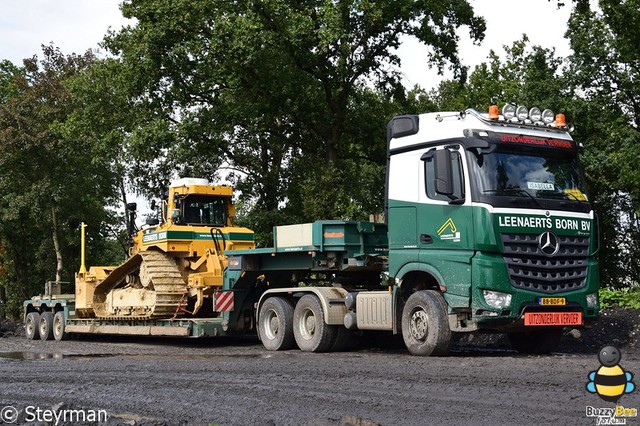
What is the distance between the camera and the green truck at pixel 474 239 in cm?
1364

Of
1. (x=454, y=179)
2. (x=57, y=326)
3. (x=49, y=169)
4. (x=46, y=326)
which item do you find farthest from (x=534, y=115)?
(x=49, y=169)

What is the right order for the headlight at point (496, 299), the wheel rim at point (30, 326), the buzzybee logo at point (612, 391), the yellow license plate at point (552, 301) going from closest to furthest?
the buzzybee logo at point (612, 391), the headlight at point (496, 299), the yellow license plate at point (552, 301), the wheel rim at point (30, 326)

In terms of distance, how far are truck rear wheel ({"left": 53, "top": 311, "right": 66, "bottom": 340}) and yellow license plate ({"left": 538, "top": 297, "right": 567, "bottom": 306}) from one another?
1613cm

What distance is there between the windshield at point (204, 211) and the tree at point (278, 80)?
7.85 metres

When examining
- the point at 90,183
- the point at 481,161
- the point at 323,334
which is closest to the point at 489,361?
the point at 481,161

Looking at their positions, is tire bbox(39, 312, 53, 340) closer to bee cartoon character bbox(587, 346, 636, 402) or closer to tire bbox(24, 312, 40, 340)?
tire bbox(24, 312, 40, 340)

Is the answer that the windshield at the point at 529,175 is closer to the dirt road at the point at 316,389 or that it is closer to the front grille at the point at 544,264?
the front grille at the point at 544,264

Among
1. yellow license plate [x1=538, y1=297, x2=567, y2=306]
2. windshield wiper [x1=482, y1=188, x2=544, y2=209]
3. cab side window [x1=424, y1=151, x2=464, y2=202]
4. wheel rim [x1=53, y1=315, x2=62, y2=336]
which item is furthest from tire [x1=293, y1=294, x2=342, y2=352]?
wheel rim [x1=53, y1=315, x2=62, y2=336]

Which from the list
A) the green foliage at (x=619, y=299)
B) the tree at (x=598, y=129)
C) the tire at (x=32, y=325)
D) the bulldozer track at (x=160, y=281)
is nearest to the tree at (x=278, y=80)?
the tree at (x=598, y=129)

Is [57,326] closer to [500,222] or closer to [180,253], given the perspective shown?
[180,253]

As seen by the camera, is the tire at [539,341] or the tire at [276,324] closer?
the tire at [539,341]

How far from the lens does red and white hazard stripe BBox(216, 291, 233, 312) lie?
1931cm

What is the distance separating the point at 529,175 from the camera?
553 inches

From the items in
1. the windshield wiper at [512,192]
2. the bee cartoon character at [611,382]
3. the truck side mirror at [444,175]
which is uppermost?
the truck side mirror at [444,175]
